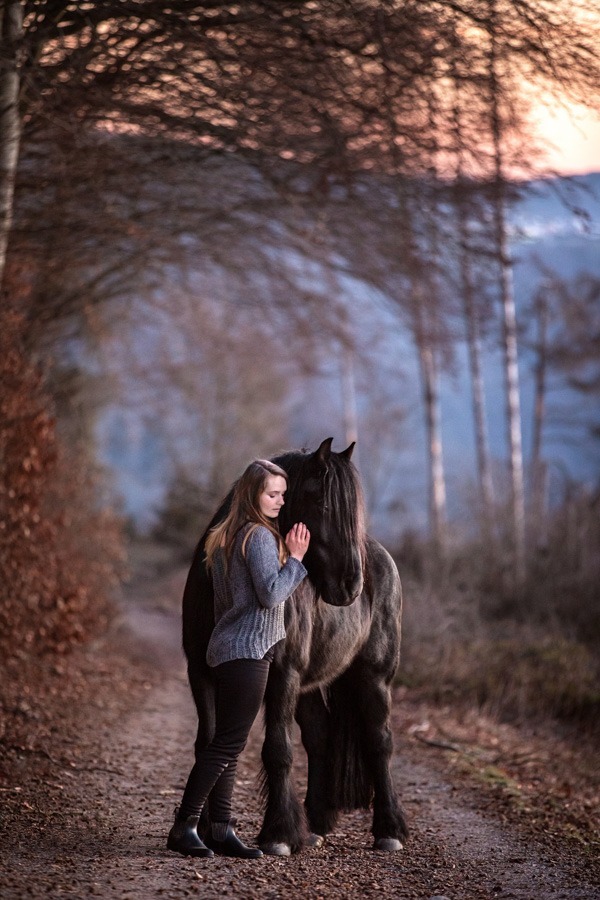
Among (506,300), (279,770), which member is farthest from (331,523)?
(506,300)

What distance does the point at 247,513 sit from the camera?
4.60 m

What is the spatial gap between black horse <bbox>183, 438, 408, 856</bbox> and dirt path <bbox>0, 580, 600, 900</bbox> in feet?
0.71

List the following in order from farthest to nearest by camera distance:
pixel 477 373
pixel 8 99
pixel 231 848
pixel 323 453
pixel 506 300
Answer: pixel 477 373, pixel 506 300, pixel 8 99, pixel 323 453, pixel 231 848

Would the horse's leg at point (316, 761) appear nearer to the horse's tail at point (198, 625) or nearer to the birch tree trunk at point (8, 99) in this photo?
the horse's tail at point (198, 625)

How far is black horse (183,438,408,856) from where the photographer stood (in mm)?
4668

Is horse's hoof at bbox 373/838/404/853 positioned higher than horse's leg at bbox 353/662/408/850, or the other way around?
horse's leg at bbox 353/662/408/850

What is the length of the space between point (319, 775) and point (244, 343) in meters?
Result: 22.3

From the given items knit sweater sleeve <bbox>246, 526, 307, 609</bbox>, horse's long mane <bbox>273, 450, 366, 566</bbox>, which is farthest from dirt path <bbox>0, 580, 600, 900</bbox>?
horse's long mane <bbox>273, 450, 366, 566</bbox>

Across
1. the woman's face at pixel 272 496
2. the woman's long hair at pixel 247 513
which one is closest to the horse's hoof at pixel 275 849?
the woman's long hair at pixel 247 513

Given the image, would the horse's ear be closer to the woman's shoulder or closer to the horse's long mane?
the horse's long mane

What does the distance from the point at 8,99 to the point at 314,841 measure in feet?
19.3

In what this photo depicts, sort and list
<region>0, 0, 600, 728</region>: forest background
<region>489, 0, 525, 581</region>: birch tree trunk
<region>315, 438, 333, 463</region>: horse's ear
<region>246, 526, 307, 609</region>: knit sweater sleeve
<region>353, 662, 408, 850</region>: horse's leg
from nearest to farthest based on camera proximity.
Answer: <region>246, 526, 307, 609</region>: knit sweater sleeve, <region>315, 438, 333, 463</region>: horse's ear, <region>353, 662, 408, 850</region>: horse's leg, <region>0, 0, 600, 728</region>: forest background, <region>489, 0, 525, 581</region>: birch tree trunk

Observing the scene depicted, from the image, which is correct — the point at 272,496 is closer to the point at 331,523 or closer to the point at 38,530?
the point at 331,523

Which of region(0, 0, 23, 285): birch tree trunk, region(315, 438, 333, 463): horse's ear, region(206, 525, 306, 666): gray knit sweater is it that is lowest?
region(206, 525, 306, 666): gray knit sweater
